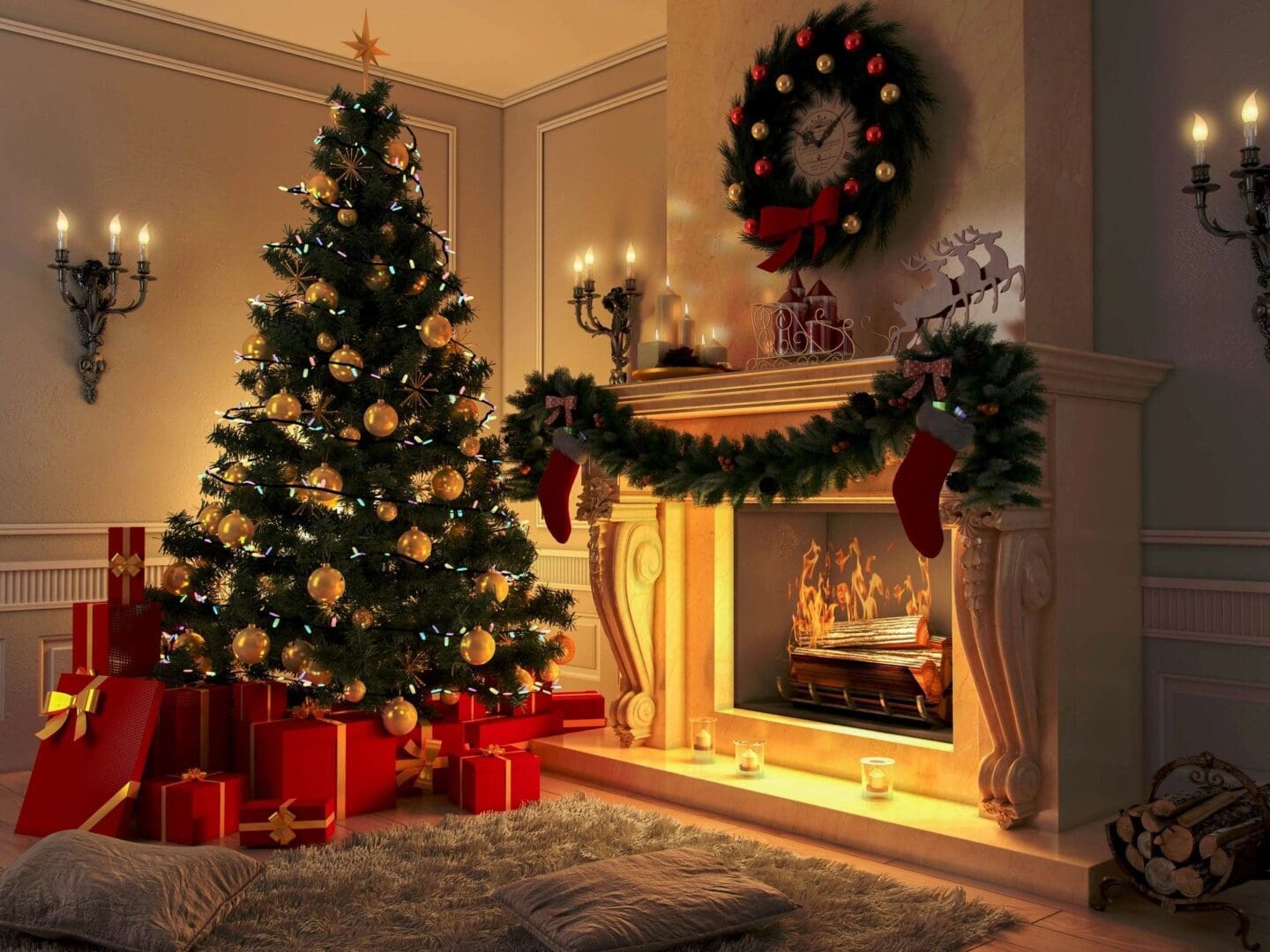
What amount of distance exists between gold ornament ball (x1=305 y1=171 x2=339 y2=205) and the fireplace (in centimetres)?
165

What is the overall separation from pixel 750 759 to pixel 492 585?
0.95 meters

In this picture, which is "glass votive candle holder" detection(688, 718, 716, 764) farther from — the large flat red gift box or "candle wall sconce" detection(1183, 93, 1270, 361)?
"candle wall sconce" detection(1183, 93, 1270, 361)

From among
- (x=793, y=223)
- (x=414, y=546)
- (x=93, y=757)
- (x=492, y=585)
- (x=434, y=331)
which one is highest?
(x=793, y=223)

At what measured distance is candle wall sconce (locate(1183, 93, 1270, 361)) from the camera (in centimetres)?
294

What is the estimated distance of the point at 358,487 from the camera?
3645 mm

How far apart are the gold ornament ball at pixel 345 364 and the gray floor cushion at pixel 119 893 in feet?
4.83

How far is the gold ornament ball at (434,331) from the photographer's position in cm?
371

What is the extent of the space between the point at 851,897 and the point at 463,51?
3843mm

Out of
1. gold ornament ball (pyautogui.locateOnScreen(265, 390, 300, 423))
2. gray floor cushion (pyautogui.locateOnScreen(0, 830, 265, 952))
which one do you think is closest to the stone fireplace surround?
gold ornament ball (pyautogui.locateOnScreen(265, 390, 300, 423))

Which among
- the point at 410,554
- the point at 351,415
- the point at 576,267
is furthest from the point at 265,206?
the point at 410,554

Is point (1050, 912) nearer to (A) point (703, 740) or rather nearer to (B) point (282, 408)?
(A) point (703, 740)

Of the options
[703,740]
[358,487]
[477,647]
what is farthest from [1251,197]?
[358,487]

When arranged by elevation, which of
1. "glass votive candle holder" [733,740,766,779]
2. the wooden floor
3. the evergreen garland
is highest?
the evergreen garland

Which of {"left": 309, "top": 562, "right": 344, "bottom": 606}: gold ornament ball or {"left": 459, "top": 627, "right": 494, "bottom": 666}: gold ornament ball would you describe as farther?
{"left": 459, "top": 627, "right": 494, "bottom": 666}: gold ornament ball
